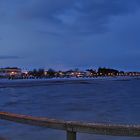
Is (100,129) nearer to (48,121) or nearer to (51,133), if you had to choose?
(48,121)

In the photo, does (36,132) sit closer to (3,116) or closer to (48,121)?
(3,116)

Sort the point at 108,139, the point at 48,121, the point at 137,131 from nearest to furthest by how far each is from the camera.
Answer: the point at 137,131
the point at 48,121
the point at 108,139

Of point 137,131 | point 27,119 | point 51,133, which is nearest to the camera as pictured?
point 137,131

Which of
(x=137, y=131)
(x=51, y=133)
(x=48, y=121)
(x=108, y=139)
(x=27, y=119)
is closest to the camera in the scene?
(x=137, y=131)

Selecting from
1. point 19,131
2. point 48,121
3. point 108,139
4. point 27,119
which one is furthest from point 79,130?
point 19,131

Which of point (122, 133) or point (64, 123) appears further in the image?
point (64, 123)

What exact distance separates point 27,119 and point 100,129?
1.82 meters

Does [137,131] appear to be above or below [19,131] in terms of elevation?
above

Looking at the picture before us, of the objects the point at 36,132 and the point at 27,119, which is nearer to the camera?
the point at 27,119

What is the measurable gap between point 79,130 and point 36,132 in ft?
34.8

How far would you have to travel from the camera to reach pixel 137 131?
5.38m

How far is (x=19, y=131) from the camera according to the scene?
16.1m

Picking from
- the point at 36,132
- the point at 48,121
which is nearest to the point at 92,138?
the point at 36,132

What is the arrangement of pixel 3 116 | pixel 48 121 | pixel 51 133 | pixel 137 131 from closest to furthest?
pixel 137 131 → pixel 48 121 → pixel 3 116 → pixel 51 133
